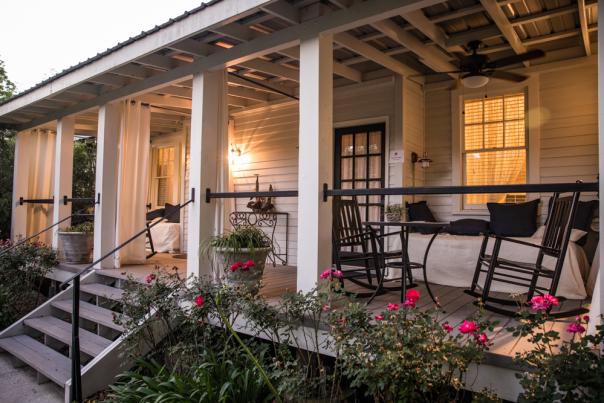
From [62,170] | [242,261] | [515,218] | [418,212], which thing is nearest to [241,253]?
[242,261]

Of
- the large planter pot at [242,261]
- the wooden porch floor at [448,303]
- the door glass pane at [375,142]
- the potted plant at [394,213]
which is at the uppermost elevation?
the door glass pane at [375,142]

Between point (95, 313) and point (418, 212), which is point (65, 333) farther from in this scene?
point (418, 212)

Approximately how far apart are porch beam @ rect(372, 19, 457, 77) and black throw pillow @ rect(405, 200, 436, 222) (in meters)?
1.64

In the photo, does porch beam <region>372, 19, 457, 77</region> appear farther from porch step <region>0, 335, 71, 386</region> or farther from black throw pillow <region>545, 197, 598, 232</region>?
porch step <region>0, 335, 71, 386</region>

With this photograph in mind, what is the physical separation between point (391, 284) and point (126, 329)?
250cm

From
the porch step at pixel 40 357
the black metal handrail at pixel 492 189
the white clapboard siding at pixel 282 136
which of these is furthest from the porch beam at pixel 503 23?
the porch step at pixel 40 357

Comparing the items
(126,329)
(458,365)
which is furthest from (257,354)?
(458,365)

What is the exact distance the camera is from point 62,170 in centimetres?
630

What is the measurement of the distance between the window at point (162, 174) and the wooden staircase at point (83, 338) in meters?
3.83

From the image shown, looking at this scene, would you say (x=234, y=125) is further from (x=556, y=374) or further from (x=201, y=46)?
(x=556, y=374)

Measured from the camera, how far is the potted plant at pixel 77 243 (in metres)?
5.86

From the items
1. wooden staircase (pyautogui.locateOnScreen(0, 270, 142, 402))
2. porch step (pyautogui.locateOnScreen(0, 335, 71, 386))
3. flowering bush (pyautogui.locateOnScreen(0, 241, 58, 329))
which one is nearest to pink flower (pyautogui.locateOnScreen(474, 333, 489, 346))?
wooden staircase (pyautogui.locateOnScreen(0, 270, 142, 402))

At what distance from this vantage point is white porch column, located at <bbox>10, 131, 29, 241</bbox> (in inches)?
290

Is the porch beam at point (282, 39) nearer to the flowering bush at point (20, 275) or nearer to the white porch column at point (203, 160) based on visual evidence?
the white porch column at point (203, 160)
